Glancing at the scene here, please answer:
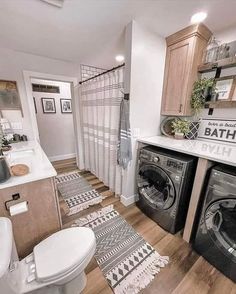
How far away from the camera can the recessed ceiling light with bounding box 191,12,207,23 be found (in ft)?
4.38

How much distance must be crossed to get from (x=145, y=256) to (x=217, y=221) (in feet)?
2.50

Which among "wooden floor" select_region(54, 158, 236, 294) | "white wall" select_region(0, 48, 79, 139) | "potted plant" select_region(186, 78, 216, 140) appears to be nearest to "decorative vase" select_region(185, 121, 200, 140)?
"potted plant" select_region(186, 78, 216, 140)

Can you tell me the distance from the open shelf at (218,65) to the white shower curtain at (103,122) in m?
1.00

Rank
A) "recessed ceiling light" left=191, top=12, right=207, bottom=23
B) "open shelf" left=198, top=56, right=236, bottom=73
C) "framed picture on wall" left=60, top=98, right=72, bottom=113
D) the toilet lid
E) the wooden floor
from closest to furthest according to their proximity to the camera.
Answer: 1. the toilet lid
2. the wooden floor
3. "recessed ceiling light" left=191, top=12, right=207, bottom=23
4. "open shelf" left=198, top=56, right=236, bottom=73
5. "framed picture on wall" left=60, top=98, right=72, bottom=113

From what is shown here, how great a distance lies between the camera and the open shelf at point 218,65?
4.76ft

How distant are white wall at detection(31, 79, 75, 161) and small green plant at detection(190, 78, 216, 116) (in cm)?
311

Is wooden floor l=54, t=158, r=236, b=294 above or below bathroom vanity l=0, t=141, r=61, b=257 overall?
below

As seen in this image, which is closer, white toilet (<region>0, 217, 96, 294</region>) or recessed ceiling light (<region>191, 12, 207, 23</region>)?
white toilet (<region>0, 217, 96, 294</region>)

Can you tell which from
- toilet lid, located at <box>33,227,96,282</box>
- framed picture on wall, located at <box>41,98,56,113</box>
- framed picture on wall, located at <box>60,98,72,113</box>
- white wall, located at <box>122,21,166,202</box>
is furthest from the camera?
framed picture on wall, located at <box>60,98,72,113</box>

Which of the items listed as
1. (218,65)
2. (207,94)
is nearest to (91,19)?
(218,65)

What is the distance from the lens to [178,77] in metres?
1.76

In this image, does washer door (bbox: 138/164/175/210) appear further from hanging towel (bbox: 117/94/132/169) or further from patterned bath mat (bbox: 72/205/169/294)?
patterned bath mat (bbox: 72/205/169/294)

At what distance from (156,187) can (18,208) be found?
4.73 ft

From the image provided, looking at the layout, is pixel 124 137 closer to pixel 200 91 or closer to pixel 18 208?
pixel 200 91
